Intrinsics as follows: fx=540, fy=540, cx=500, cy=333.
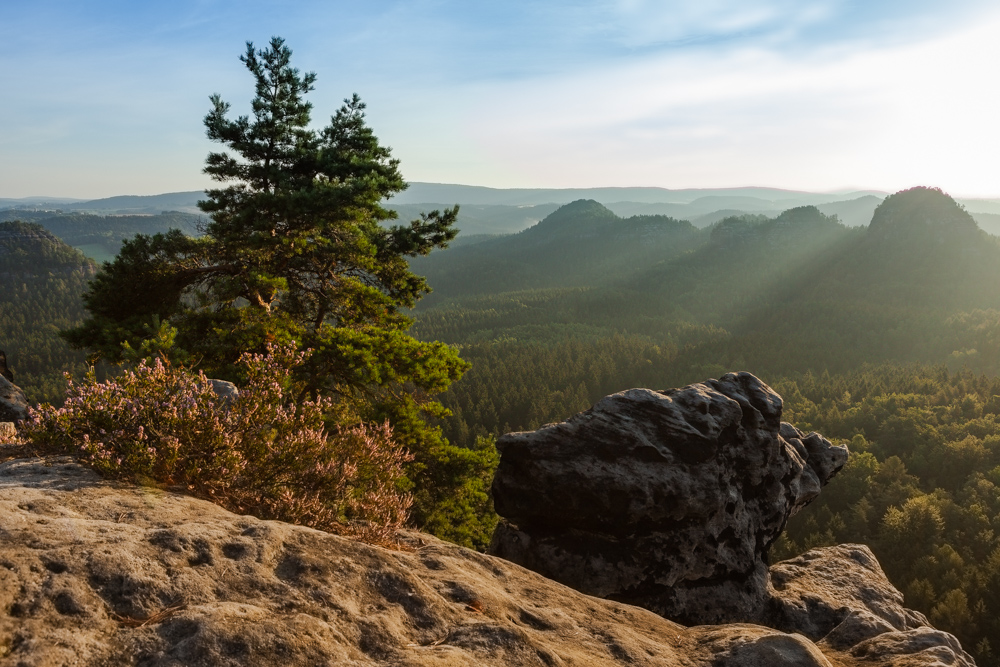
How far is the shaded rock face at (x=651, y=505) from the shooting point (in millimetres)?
10555

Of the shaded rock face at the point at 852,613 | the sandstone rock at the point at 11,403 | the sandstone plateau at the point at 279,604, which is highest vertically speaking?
the sandstone plateau at the point at 279,604

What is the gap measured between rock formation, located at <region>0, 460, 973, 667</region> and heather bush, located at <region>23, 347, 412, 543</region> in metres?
0.41

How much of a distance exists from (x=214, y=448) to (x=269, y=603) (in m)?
2.86

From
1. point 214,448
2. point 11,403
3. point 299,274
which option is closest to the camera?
point 214,448

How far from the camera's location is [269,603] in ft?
13.9

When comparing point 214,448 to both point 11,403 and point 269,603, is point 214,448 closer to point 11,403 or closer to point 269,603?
point 269,603

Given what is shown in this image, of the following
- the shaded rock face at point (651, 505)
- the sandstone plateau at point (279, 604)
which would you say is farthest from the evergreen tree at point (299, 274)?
the sandstone plateau at point (279, 604)

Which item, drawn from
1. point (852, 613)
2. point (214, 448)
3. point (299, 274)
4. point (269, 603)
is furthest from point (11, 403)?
point (852, 613)

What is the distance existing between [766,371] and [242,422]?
167718 millimetres

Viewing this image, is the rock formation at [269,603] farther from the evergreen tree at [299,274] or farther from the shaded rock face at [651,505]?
the evergreen tree at [299,274]

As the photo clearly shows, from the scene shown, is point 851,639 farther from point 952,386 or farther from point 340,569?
point 952,386

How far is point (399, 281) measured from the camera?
22016 millimetres

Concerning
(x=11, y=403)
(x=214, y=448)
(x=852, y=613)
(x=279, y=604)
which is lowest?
(x=852, y=613)

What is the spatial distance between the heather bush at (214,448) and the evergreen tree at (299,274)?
9189 millimetres
